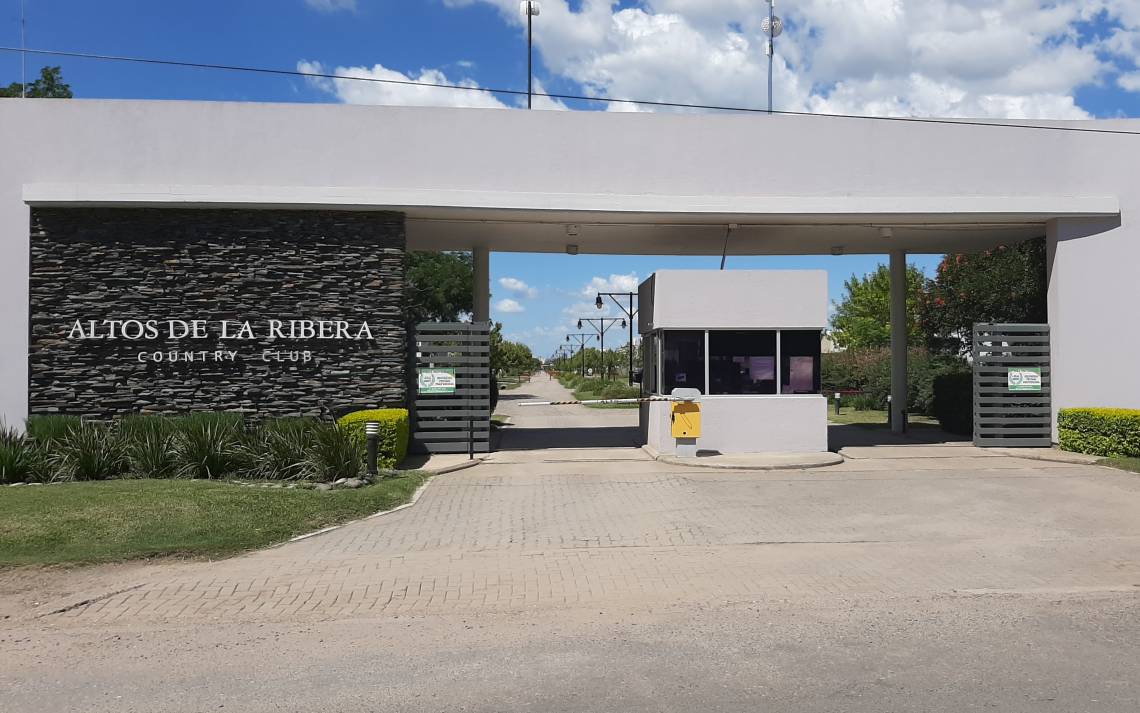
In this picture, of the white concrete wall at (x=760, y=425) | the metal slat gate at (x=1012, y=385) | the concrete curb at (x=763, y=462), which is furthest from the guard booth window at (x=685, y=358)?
the metal slat gate at (x=1012, y=385)

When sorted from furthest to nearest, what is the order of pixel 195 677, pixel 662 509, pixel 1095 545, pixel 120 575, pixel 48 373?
pixel 48 373 < pixel 662 509 < pixel 1095 545 < pixel 120 575 < pixel 195 677

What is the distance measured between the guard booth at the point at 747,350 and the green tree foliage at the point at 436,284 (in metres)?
20.5

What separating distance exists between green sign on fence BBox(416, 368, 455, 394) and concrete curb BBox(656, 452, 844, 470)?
407cm

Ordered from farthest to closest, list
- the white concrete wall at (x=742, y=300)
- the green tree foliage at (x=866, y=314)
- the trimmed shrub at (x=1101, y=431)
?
the green tree foliage at (x=866, y=314), the white concrete wall at (x=742, y=300), the trimmed shrub at (x=1101, y=431)

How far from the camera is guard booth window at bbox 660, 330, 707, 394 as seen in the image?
51.9 feet

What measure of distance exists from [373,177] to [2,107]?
6404mm

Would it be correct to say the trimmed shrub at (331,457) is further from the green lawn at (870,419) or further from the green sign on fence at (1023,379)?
the green lawn at (870,419)

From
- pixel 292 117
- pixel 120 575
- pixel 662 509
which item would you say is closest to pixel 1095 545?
pixel 662 509

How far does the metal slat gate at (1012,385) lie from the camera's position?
54.7 ft

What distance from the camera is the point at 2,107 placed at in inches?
578

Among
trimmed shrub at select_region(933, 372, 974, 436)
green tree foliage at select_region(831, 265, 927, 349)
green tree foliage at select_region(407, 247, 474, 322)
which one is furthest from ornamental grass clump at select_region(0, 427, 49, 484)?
green tree foliage at select_region(831, 265, 927, 349)

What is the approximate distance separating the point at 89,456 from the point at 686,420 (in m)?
9.29

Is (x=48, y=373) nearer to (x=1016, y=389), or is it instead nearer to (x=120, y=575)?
(x=120, y=575)

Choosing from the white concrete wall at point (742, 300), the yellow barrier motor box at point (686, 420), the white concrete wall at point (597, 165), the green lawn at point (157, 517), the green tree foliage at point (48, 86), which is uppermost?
the green tree foliage at point (48, 86)
